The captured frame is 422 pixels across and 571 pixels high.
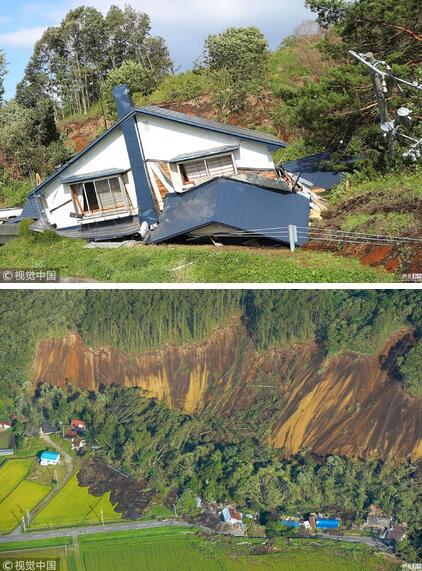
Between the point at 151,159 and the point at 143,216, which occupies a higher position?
the point at 151,159

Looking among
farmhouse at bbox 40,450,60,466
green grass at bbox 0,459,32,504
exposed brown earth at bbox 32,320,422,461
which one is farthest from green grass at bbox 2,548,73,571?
exposed brown earth at bbox 32,320,422,461

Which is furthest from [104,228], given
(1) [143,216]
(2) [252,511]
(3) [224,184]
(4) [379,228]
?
(2) [252,511]

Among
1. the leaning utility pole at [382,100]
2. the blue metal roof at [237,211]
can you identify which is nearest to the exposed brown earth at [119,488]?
the blue metal roof at [237,211]

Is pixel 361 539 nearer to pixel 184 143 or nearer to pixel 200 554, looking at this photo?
pixel 200 554

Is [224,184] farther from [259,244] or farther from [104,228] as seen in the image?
[104,228]

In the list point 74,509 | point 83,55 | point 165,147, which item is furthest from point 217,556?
point 83,55

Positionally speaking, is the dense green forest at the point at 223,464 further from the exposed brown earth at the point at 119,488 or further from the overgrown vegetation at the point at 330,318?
the overgrown vegetation at the point at 330,318

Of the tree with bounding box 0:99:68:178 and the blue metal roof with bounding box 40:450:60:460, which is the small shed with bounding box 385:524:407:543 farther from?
the tree with bounding box 0:99:68:178
